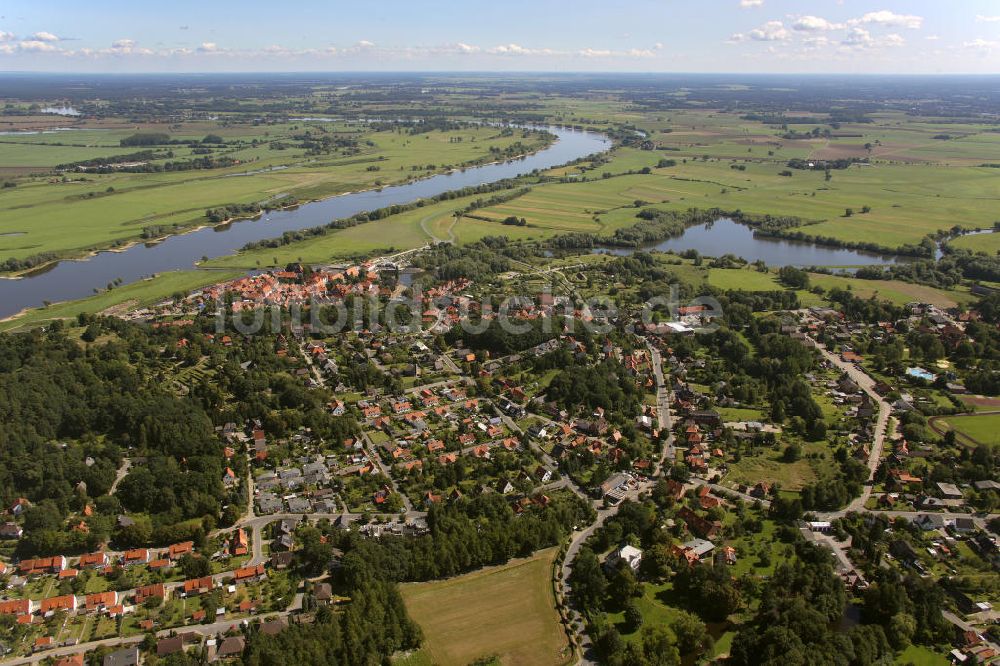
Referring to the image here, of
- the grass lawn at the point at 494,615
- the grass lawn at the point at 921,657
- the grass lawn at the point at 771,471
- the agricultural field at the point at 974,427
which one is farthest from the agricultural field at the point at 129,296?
the agricultural field at the point at 974,427

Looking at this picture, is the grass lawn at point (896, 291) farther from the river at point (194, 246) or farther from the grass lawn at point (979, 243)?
the river at point (194, 246)

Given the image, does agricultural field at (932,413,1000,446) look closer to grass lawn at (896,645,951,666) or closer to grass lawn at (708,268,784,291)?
grass lawn at (896,645,951,666)

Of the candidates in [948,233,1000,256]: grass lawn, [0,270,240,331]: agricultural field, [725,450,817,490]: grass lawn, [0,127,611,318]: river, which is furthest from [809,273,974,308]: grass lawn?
[0,270,240,331]: agricultural field

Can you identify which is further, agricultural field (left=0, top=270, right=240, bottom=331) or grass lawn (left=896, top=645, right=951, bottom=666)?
agricultural field (left=0, top=270, right=240, bottom=331)

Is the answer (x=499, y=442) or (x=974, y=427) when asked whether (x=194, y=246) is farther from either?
(x=974, y=427)

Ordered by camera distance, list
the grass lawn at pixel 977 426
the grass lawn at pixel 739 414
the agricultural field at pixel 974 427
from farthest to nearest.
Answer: the grass lawn at pixel 739 414 → the grass lawn at pixel 977 426 → the agricultural field at pixel 974 427

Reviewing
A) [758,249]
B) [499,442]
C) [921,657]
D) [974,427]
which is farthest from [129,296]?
[758,249]

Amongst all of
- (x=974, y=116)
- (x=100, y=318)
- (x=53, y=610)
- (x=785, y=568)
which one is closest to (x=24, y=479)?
(x=53, y=610)
